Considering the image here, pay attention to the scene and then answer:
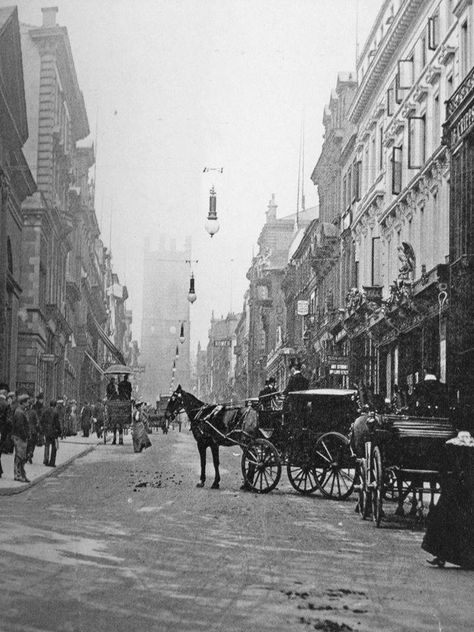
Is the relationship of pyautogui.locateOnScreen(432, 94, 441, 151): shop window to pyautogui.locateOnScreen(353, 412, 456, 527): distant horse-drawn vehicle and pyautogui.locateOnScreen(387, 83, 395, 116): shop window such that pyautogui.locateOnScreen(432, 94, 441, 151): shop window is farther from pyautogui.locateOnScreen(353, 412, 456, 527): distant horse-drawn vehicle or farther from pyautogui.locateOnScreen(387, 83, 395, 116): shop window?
pyautogui.locateOnScreen(353, 412, 456, 527): distant horse-drawn vehicle

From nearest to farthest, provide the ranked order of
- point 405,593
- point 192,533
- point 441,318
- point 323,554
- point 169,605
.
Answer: point 169,605, point 405,593, point 323,554, point 192,533, point 441,318

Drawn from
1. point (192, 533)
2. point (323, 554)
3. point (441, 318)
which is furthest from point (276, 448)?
point (441, 318)

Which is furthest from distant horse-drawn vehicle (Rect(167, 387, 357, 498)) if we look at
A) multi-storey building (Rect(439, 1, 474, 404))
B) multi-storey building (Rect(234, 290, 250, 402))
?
multi-storey building (Rect(234, 290, 250, 402))

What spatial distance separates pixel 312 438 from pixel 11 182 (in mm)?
21562

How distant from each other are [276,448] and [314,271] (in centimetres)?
4109

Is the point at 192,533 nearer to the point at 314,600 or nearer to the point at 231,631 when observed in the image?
the point at 314,600

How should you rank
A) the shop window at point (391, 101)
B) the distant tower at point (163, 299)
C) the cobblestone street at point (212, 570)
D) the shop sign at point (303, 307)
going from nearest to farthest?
the cobblestone street at point (212, 570)
the shop window at point (391, 101)
the shop sign at point (303, 307)
the distant tower at point (163, 299)

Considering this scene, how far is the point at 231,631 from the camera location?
712 centimetres

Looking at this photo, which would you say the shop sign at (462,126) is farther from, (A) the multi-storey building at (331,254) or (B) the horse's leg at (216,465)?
(A) the multi-storey building at (331,254)

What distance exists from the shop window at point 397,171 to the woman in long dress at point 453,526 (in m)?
25.6

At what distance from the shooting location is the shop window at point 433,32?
1225 inches

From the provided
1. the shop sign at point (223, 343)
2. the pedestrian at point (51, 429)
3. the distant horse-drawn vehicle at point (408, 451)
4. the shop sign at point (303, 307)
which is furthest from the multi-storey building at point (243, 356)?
the distant horse-drawn vehicle at point (408, 451)

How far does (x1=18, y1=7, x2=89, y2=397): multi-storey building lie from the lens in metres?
42.1

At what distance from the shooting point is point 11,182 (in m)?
36.7
